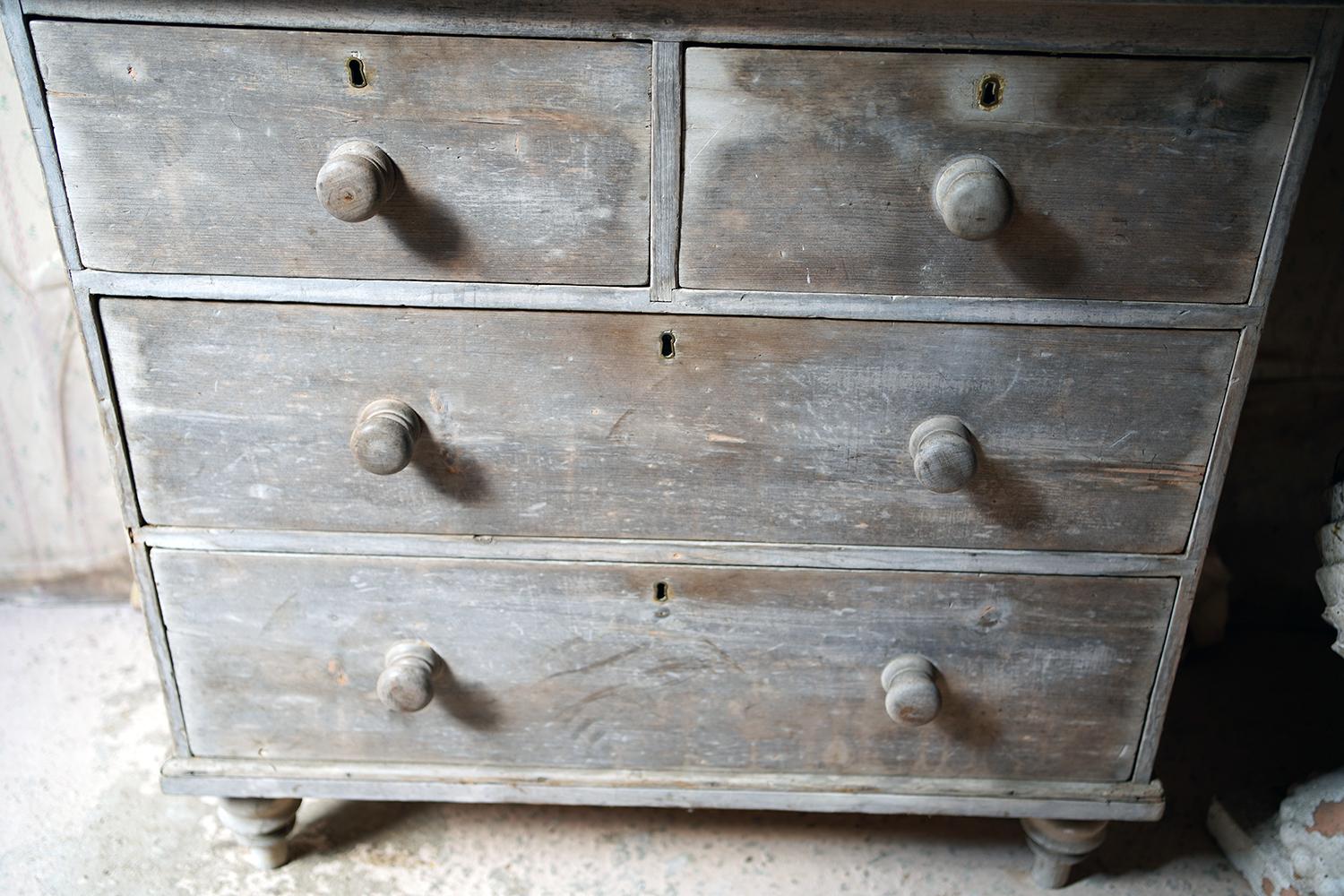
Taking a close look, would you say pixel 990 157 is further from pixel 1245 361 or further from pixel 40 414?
pixel 40 414

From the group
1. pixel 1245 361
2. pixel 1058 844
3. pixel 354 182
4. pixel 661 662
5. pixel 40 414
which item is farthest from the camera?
pixel 40 414

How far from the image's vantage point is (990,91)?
82cm

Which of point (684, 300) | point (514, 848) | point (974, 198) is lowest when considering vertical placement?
point (514, 848)

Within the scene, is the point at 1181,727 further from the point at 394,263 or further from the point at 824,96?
the point at 394,263

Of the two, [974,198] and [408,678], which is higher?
[974,198]

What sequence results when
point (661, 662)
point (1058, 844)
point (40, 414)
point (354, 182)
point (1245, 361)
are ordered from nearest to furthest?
point (354, 182), point (1245, 361), point (661, 662), point (1058, 844), point (40, 414)

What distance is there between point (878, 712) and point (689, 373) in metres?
0.45

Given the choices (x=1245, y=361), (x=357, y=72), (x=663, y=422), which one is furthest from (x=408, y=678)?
(x=1245, y=361)

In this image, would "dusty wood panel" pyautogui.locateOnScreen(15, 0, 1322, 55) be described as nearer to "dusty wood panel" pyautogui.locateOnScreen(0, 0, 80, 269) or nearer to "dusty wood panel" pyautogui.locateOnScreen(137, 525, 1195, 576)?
"dusty wood panel" pyautogui.locateOnScreen(0, 0, 80, 269)

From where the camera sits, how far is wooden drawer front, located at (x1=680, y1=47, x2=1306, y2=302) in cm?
82

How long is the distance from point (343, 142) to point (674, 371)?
355mm

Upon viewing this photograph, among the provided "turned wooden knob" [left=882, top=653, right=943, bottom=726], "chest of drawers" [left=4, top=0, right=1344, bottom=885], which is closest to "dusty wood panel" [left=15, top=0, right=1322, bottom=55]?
"chest of drawers" [left=4, top=0, right=1344, bottom=885]

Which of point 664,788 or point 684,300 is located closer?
point 684,300

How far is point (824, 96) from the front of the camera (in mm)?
826
